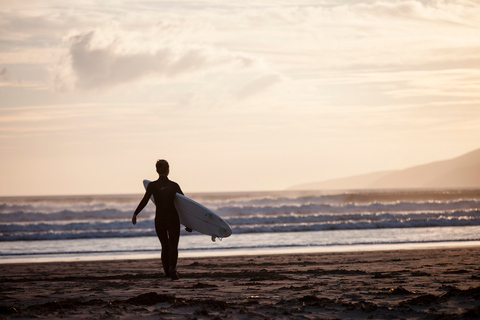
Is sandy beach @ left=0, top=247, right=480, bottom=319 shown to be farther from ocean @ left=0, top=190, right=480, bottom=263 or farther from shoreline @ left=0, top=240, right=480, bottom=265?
ocean @ left=0, top=190, right=480, bottom=263

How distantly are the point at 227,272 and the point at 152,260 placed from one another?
3910 millimetres

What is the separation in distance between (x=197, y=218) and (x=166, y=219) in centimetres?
115

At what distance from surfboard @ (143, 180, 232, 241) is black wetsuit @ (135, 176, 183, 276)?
38 cm

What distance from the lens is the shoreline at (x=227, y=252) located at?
49.5 feet

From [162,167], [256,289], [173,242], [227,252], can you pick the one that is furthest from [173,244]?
[227,252]

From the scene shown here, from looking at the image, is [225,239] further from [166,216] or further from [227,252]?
[166,216]

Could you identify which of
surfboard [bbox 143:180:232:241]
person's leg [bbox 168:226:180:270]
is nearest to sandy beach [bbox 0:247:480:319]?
person's leg [bbox 168:226:180:270]

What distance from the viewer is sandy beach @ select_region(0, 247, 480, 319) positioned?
593 cm

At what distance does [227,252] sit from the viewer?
52.2ft

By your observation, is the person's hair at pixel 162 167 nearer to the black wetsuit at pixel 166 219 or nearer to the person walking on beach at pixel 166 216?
the person walking on beach at pixel 166 216

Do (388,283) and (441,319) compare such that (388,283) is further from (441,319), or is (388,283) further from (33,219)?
(33,219)

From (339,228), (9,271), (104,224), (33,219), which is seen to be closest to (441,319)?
(9,271)

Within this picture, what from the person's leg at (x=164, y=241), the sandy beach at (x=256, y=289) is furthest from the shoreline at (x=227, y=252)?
the person's leg at (x=164, y=241)

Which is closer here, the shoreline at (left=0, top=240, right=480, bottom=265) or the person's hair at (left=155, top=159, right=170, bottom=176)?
the person's hair at (left=155, top=159, right=170, bottom=176)
